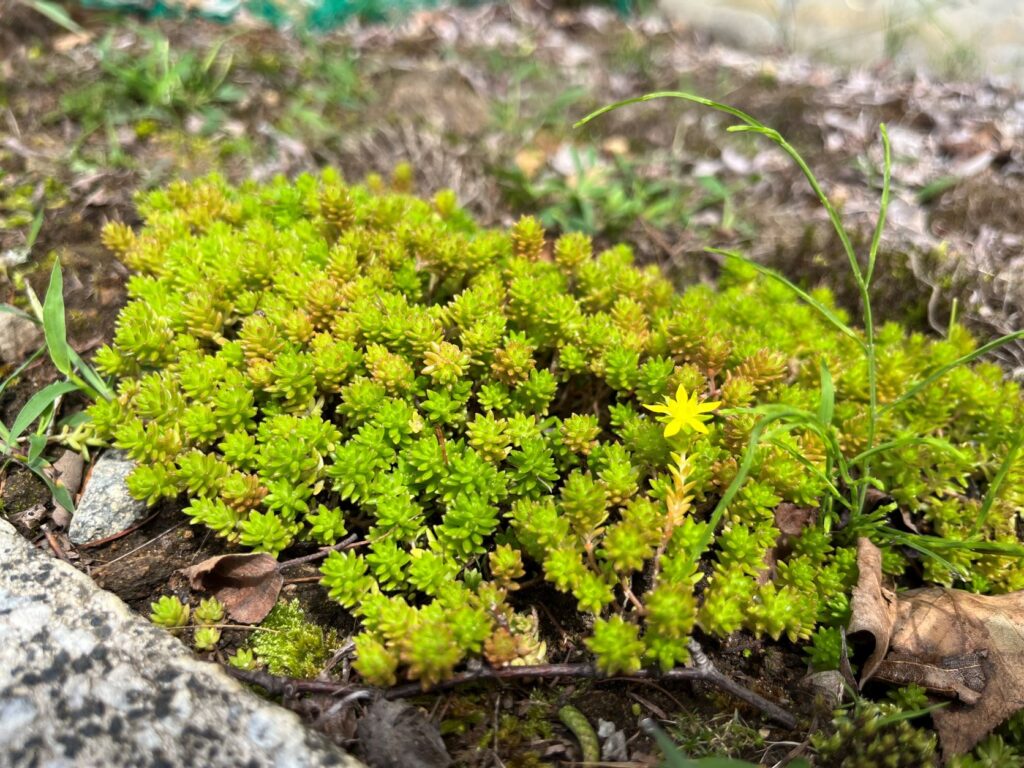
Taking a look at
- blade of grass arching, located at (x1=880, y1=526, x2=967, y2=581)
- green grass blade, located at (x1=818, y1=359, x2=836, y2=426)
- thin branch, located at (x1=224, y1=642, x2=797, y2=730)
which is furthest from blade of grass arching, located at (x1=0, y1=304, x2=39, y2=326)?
blade of grass arching, located at (x1=880, y1=526, x2=967, y2=581)

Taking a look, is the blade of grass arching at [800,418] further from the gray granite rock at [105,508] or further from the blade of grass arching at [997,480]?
the gray granite rock at [105,508]

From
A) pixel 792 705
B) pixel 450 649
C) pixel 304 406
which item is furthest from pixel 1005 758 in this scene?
pixel 304 406

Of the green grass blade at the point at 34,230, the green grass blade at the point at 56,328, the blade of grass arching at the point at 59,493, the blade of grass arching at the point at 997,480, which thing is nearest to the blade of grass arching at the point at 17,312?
the green grass blade at the point at 56,328

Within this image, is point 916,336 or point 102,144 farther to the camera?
point 102,144

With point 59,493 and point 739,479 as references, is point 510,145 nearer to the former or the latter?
point 59,493

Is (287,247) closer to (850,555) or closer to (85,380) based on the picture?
(85,380)
